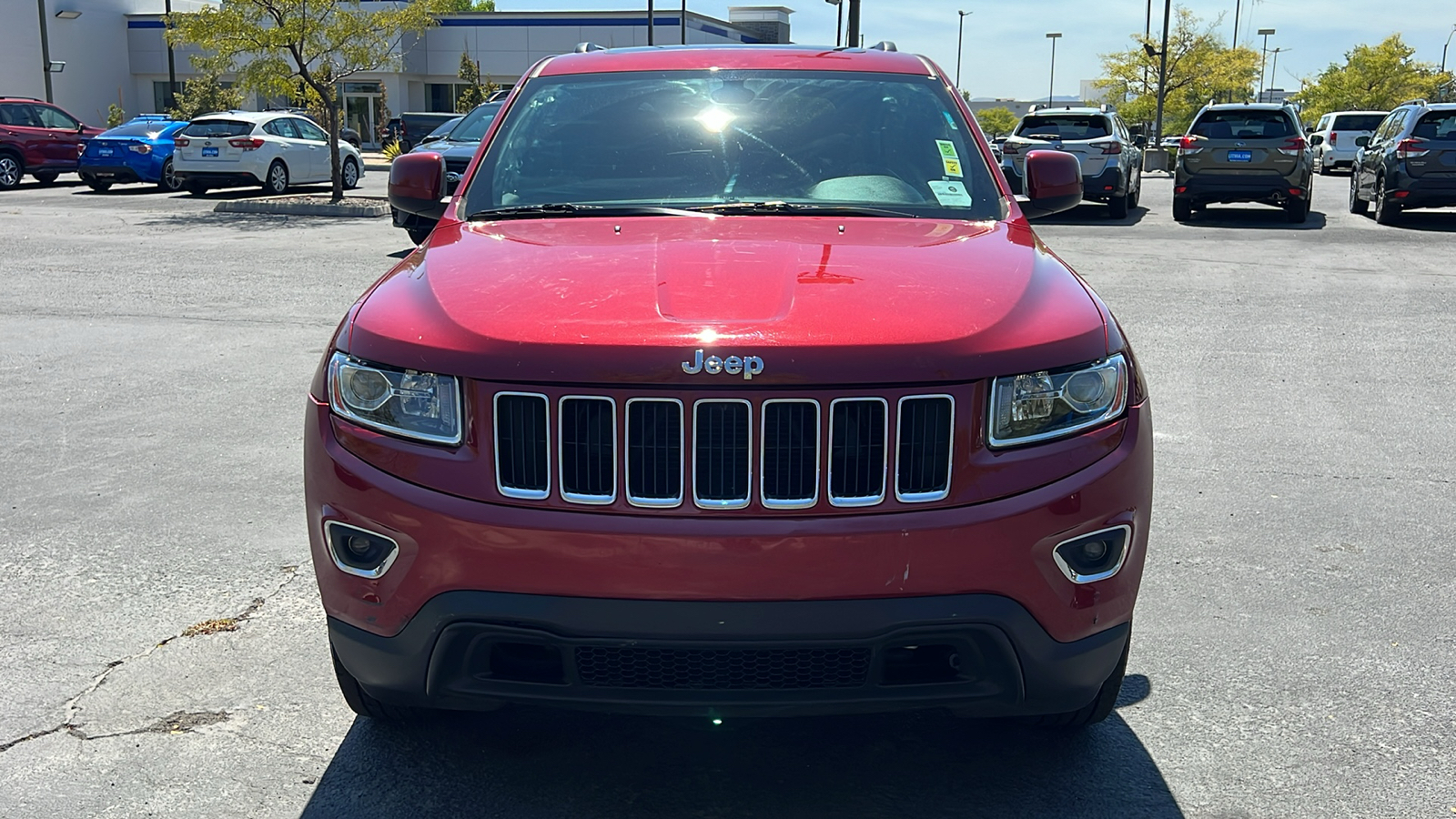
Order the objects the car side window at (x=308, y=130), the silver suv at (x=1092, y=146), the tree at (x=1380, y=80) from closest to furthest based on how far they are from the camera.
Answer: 1. the silver suv at (x=1092, y=146)
2. the car side window at (x=308, y=130)
3. the tree at (x=1380, y=80)

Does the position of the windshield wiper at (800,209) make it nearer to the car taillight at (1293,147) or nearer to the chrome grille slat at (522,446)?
the chrome grille slat at (522,446)

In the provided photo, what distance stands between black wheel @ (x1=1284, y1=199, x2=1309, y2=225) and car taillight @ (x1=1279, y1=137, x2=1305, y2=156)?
82 cm

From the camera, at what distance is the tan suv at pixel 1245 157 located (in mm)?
17969

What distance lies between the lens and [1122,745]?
3.28 meters

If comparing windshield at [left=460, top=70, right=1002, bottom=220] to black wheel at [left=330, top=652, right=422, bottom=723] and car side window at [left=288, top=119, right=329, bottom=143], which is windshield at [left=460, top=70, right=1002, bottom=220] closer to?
black wheel at [left=330, top=652, right=422, bottom=723]

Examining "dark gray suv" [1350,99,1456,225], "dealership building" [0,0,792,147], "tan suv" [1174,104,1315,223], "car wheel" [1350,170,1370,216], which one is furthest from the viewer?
"dealership building" [0,0,792,147]

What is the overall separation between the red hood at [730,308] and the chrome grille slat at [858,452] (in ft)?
0.21

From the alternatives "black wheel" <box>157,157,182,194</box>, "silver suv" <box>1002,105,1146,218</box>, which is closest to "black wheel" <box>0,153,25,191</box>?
"black wheel" <box>157,157,182,194</box>

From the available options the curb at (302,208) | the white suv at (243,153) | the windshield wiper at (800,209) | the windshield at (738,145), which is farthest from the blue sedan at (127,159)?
the windshield wiper at (800,209)

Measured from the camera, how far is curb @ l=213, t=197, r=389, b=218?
18797mm

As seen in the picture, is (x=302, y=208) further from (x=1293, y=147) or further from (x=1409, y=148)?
(x=1409, y=148)

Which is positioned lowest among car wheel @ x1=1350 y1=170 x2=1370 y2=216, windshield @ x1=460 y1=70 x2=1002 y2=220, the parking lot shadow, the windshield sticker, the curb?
the curb

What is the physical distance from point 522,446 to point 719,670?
1.92 feet

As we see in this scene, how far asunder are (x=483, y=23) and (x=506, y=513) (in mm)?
52364
